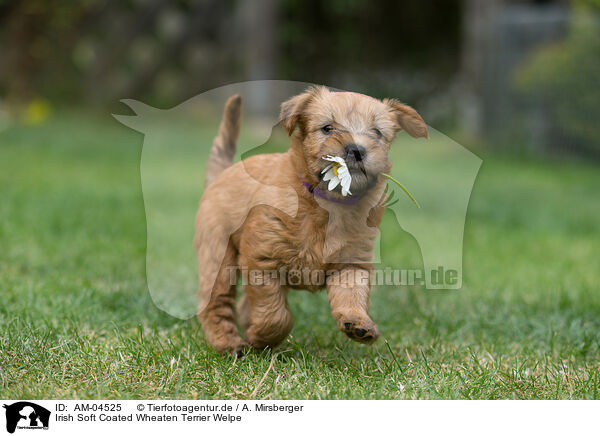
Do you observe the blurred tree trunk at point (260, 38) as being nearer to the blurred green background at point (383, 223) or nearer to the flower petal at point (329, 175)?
the blurred green background at point (383, 223)

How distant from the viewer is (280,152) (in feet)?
9.81

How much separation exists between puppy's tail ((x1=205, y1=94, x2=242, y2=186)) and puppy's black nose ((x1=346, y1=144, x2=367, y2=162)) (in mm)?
940

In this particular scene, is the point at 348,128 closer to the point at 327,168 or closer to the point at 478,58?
the point at 327,168

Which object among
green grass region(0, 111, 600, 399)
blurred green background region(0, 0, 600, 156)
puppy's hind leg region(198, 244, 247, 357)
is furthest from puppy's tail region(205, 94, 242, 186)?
blurred green background region(0, 0, 600, 156)

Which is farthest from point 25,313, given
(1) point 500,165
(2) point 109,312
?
(1) point 500,165

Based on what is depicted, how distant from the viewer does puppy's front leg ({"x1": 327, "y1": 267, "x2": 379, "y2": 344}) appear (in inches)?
101

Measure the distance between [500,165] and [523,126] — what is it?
994 mm

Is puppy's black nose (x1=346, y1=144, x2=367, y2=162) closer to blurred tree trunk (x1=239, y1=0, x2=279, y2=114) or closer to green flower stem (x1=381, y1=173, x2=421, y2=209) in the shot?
green flower stem (x1=381, y1=173, x2=421, y2=209)

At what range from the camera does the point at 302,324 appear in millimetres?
3570

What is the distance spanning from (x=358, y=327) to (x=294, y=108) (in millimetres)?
854

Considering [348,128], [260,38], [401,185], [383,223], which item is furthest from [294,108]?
[260,38]
